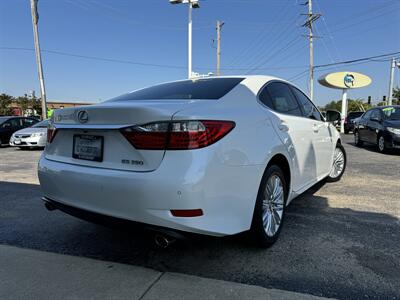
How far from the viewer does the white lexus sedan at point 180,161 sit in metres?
2.33

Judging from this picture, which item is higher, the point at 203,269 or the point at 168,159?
A: the point at 168,159

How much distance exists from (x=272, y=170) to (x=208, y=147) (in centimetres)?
93

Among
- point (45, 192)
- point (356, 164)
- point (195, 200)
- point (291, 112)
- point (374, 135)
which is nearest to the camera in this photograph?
point (195, 200)

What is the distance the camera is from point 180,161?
2.31m

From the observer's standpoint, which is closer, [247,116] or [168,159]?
[168,159]

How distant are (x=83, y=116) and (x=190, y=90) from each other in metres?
1.06

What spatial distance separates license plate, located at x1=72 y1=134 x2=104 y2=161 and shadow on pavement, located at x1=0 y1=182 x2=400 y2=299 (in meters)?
0.65

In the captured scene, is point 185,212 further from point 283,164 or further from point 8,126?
point 8,126

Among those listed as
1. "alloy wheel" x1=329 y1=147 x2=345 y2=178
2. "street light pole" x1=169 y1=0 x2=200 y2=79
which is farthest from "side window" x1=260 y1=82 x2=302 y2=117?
"street light pole" x1=169 y1=0 x2=200 y2=79

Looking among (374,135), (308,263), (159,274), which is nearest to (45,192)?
(159,274)

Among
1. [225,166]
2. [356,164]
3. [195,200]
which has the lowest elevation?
[356,164]

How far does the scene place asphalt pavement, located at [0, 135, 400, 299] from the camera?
262cm

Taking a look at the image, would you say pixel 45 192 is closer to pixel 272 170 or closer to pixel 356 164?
pixel 272 170

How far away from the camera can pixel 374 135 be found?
10.6 metres
